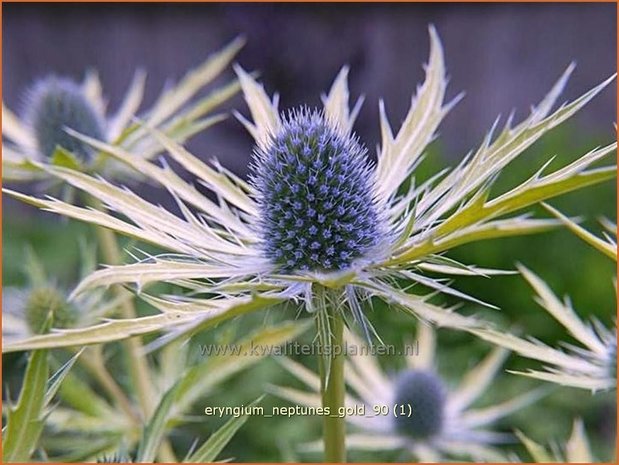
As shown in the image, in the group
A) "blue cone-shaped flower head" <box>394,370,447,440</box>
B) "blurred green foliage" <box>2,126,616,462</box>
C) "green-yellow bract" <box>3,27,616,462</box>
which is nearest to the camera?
"green-yellow bract" <box>3,27,616,462</box>

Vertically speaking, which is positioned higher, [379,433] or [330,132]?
[330,132]

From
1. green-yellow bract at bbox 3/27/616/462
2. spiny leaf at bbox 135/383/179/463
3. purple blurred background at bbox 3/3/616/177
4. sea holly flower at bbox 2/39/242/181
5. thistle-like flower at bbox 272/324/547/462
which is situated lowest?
spiny leaf at bbox 135/383/179/463

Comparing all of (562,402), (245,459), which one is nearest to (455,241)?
(245,459)

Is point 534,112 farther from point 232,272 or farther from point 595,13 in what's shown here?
point 595,13

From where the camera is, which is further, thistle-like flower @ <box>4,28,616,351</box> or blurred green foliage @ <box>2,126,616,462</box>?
blurred green foliage @ <box>2,126,616,462</box>

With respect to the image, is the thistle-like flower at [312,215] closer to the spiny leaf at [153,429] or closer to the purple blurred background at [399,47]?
the spiny leaf at [153,429]

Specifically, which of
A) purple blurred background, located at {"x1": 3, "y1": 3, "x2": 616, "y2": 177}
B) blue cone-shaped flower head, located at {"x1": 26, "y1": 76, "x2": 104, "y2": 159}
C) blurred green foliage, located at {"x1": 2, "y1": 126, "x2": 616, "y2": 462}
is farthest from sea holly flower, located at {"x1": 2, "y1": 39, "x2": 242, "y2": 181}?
purple blurred background, located at {"x1": 3, "y1": 3, "x2": 616, "y2": 177}

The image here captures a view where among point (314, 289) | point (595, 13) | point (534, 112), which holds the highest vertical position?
point (595, 13)

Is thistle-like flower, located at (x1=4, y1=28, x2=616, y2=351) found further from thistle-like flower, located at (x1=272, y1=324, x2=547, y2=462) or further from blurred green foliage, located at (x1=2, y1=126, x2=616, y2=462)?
blurred green foliage, located at (x1=2, y1=126, x2=616, y2=462)
